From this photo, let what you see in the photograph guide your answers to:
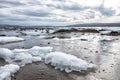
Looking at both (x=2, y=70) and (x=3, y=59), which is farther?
(x=3, y=59)

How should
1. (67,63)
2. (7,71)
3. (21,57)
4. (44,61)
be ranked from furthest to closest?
(21,57)
(44,61)
(67,63)
(7,71)

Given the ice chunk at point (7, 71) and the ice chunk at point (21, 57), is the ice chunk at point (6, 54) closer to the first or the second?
the ice chunk at point (21, 57)

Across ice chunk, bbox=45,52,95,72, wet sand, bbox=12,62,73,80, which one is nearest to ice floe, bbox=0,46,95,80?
ice chunk, bbox=45,52,95,72

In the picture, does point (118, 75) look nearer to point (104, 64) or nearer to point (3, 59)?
point (104, 64)

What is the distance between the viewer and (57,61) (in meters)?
9.84

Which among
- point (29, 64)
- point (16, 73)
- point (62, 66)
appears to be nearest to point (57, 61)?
point (62, 66)

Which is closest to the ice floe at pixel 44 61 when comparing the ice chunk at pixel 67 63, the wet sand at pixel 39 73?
the ice chunk at pixel 67 63

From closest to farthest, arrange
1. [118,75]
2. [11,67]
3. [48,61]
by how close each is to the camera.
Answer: [118,75] < [11,67] < [48,61]

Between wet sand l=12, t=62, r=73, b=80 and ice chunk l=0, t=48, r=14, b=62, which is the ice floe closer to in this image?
ice chunk l=0, t=48, r=14, b=62

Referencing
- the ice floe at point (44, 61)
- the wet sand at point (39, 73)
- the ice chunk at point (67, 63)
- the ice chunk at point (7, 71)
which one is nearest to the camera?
the ice chunk at point (7, 71)

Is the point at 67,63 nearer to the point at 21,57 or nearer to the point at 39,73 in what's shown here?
the point at 39,73

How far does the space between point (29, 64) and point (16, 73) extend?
1651 millimetres

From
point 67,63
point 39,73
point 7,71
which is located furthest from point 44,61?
point 7,71

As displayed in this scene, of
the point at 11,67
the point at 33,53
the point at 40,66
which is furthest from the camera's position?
the point at 33,53
